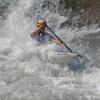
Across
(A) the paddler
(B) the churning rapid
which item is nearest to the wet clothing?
(A) the paddler

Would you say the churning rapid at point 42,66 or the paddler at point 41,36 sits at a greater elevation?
the paddler at point 41,36

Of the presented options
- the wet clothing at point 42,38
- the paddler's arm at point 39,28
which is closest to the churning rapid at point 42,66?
the wet clothing at point 42,38

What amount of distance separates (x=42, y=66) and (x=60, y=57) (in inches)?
→ 26.8

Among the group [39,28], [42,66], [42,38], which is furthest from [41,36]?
[42,66]

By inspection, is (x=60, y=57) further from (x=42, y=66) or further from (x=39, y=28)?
(x=39, y=28)

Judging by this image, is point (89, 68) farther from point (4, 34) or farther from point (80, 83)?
point (4, 34)

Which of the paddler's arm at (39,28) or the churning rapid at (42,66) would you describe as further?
the paddler's arm at (39,28)

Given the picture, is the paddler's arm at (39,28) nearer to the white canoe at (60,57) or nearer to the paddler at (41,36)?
the paddler at (41,36)

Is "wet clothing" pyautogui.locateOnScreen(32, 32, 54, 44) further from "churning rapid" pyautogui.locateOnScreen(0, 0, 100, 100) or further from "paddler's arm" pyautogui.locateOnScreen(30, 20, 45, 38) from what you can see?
"churning rapid" pyautogui.locateOnScreen(0, 0, 100, 100)

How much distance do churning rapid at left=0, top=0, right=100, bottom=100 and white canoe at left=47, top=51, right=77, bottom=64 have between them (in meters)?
0.17

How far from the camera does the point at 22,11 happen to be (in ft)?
59.6

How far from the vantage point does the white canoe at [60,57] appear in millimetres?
12297

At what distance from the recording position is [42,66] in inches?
495

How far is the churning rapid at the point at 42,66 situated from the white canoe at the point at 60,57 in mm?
169
